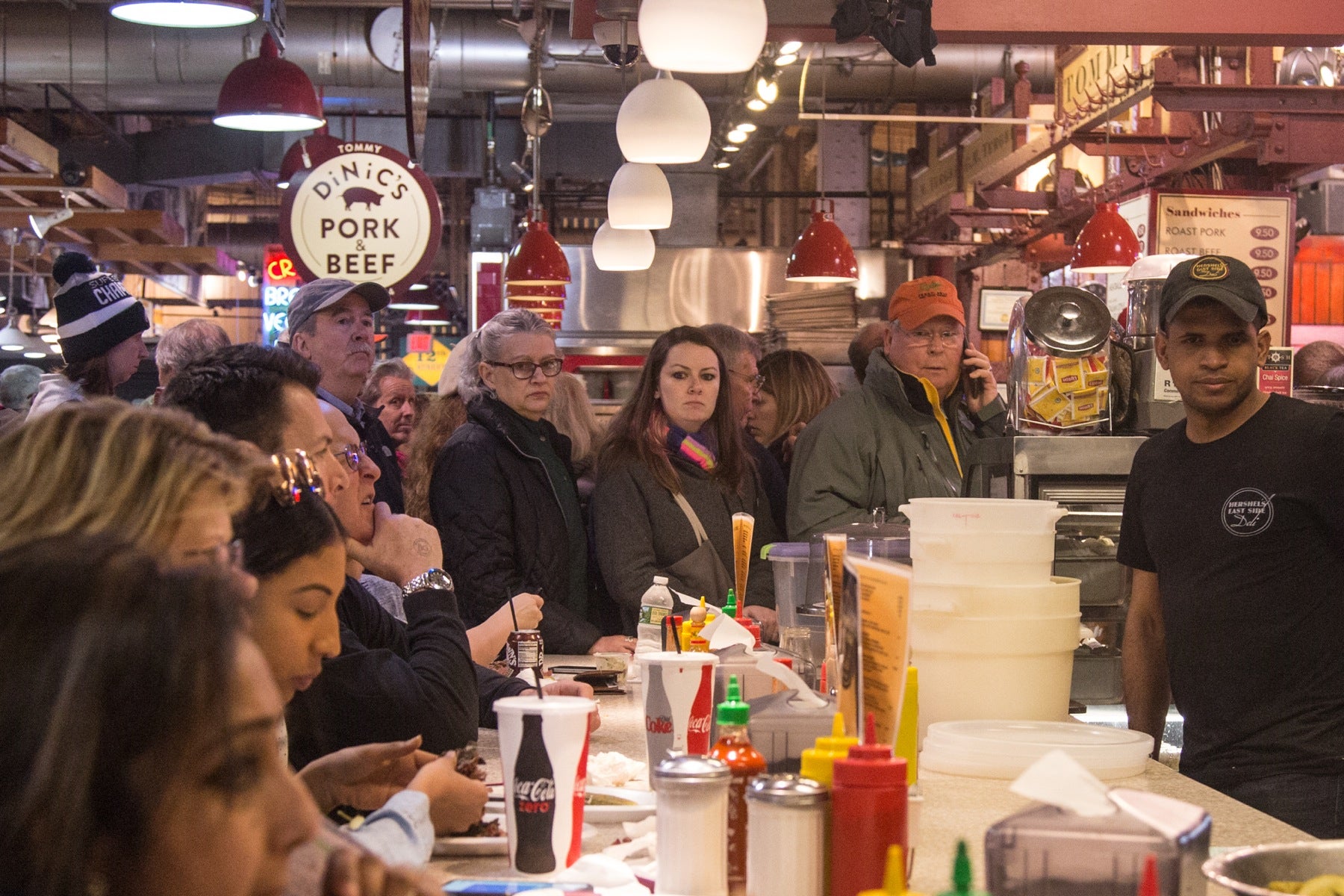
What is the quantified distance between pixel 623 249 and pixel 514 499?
168 inches

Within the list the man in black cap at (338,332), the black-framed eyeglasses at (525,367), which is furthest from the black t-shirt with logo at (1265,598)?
the man in black cap at (338,332)

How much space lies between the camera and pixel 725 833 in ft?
5.64

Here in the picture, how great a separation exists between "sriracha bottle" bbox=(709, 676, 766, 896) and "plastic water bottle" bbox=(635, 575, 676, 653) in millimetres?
1782

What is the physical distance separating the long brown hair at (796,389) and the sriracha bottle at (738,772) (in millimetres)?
4573

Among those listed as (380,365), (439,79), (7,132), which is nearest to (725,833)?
(380,365)

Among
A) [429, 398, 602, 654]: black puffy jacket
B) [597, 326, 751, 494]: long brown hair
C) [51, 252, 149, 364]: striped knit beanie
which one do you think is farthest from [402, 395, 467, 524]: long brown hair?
[51, 252, 149, 364]: striped knit beanie

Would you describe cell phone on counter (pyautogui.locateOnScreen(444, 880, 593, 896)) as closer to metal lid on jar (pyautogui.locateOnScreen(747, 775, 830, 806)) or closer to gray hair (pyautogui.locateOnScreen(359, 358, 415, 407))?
metal lid on jar (pyautogui.locateOnScreen(747, 775, 830, 806))

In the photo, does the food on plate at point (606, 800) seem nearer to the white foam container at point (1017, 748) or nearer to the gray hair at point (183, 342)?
the white foam container at point (1017, 748)

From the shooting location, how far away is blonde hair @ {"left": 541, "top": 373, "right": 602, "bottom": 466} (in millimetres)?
5906

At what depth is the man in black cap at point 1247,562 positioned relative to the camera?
3205mm

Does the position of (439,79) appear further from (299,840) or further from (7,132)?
(299,840)

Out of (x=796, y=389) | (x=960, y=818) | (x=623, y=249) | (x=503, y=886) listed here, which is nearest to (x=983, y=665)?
(x=960, y=818)

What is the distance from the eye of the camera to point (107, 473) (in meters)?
1.35

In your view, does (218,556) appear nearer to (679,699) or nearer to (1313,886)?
(679,699)
